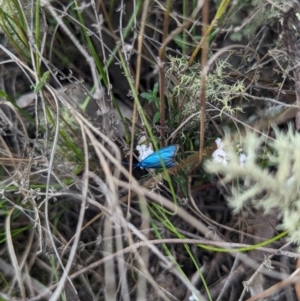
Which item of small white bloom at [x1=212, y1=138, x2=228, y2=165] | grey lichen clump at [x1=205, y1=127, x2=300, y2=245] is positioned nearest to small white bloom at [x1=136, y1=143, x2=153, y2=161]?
small white bloom at [x1=212, y1=138, x2=228, y2=165]

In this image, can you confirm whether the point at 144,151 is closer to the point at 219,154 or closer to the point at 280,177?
the point at 219,154

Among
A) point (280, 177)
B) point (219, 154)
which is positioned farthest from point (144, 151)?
point (280, 177)

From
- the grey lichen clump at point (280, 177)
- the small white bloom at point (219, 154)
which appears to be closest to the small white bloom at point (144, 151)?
the small white bloom at point (219, 154)

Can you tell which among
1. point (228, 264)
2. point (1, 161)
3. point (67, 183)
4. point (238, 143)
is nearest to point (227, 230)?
point (228, 264)

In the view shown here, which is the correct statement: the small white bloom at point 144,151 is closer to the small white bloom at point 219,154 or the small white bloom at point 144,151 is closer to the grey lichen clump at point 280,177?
the small white bloom at point 219,154

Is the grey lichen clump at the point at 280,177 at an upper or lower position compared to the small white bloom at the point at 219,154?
upper

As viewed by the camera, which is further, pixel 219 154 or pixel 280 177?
pixel 219 154
